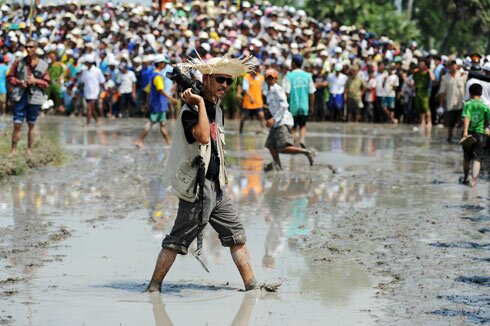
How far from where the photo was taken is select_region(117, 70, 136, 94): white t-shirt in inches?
1214

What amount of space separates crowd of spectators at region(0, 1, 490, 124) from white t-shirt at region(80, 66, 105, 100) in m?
0.39

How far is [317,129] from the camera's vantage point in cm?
2762

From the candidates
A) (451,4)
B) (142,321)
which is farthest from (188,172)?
(451,4)

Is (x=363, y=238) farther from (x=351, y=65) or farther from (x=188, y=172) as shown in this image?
(x=351, y=65)

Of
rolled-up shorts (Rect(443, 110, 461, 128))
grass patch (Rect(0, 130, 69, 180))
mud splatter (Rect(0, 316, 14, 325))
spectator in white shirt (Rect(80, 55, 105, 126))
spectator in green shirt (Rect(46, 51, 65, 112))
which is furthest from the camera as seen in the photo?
spectator in green shirt (Rect(46, 51, 65, 112))

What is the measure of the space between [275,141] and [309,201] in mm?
3097

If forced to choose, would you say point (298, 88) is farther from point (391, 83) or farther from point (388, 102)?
point (388, 102)

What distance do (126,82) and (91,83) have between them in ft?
11.2

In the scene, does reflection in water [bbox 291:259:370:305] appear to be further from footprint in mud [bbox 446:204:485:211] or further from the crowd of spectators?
the crowd of spectators

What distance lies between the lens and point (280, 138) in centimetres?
1653

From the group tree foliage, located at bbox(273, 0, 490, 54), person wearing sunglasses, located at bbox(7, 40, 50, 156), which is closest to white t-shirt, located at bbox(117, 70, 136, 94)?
tree foliage, located at bbox(273, 0, 490, 54)

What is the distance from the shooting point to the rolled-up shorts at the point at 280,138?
16.5 meters

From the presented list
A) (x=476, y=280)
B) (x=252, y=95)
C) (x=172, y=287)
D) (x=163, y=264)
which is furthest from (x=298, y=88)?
(x=163, y=264)

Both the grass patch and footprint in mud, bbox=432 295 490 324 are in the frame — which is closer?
footprint in mud, bbox=432 295 490 324
